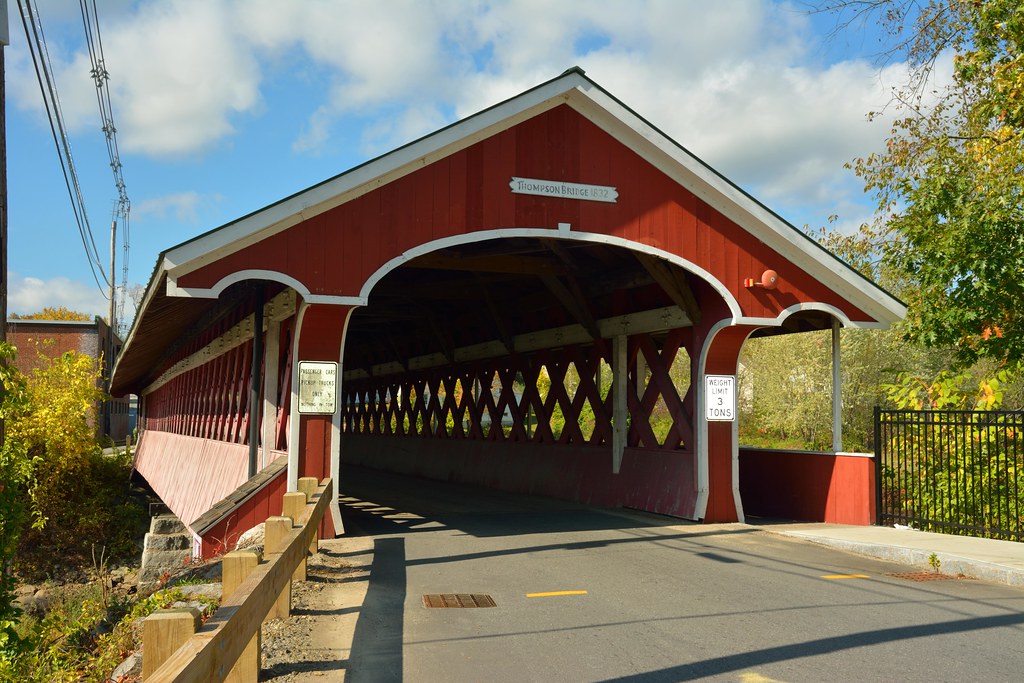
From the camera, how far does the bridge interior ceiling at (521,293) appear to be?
524 inches

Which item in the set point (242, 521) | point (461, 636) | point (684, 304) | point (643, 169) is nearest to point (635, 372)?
point (684, 304)

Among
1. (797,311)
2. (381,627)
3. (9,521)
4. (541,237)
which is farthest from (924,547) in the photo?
(9,521)

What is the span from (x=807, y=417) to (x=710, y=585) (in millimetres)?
22889

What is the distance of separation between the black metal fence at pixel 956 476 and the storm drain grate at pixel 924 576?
2.47 meters

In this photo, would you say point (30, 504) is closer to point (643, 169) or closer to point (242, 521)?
point (242, 521)

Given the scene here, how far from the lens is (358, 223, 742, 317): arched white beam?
1098 cm

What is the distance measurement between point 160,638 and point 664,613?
4.70 metres

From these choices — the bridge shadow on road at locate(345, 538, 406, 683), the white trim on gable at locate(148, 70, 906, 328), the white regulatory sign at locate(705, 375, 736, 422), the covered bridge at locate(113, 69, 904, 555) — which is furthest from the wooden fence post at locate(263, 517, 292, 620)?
the white regulatory sign at locate(705, 375, 736, 422)

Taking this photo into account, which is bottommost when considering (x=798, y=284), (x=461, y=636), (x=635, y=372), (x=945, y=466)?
(x=461, y=636)

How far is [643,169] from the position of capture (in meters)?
12.0

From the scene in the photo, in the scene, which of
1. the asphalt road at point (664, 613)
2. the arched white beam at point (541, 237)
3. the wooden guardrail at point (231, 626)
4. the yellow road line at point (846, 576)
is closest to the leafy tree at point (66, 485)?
the asphalt road at point (664, 613)

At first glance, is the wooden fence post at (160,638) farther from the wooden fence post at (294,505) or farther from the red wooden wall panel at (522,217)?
the red wooden wall panel at (522,217)

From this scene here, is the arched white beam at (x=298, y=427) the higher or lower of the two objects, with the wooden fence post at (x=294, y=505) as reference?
higher

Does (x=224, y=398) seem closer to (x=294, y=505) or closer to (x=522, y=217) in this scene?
(x=522, y=217)
